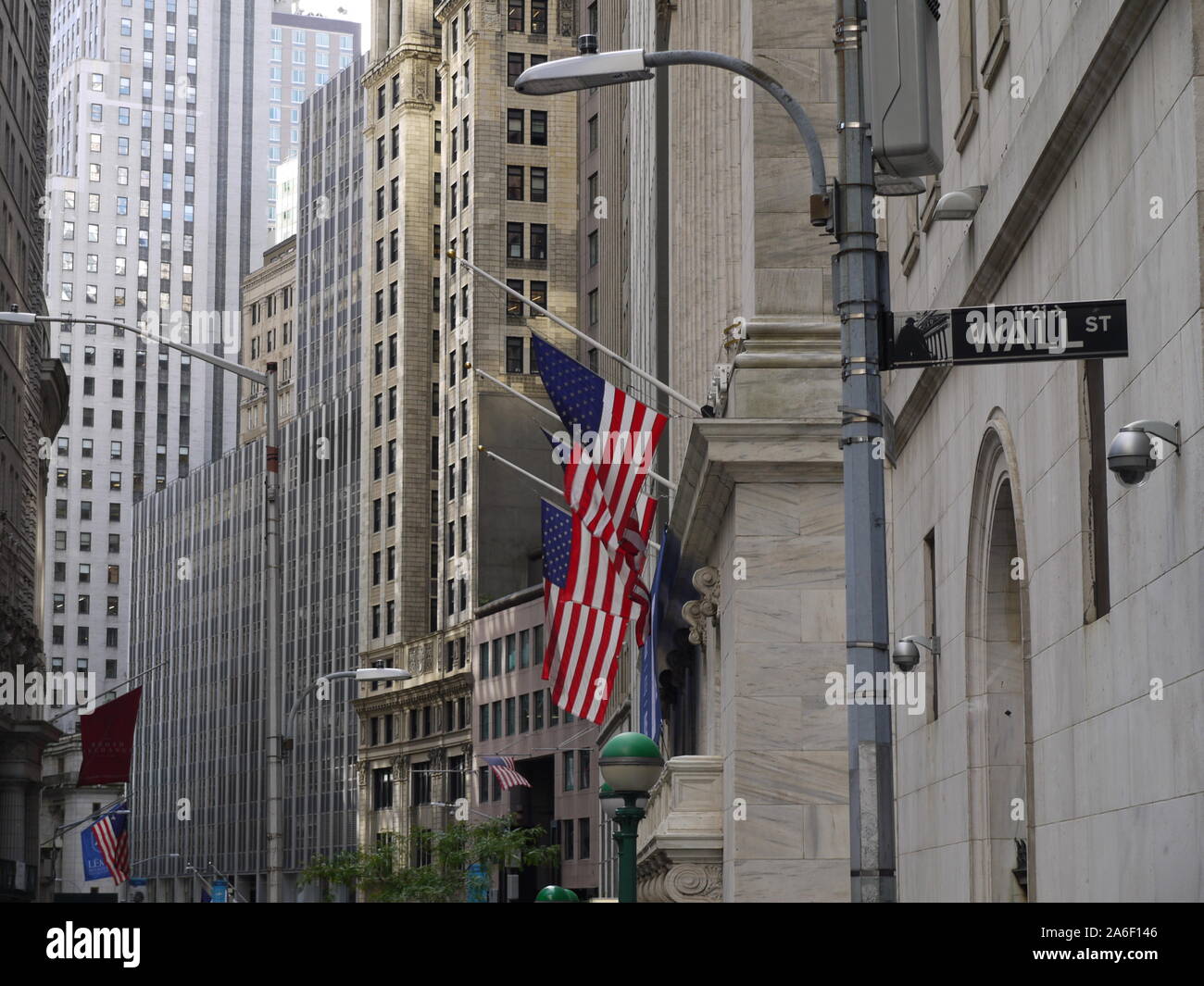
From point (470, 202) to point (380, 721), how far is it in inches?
1302

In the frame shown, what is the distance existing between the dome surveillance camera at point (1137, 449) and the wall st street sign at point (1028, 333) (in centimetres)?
51

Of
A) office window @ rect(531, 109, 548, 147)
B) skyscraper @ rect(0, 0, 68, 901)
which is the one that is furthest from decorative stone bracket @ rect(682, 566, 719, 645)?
office window @ rect(531, 109, 548, 147)

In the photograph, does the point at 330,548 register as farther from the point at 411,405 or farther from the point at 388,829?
the point at 388,829

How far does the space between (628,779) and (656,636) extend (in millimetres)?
17234

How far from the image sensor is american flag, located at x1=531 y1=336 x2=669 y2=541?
25.2 metres

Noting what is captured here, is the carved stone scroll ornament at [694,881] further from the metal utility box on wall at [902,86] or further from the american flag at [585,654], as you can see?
the metal utility box on wall at [902,86]

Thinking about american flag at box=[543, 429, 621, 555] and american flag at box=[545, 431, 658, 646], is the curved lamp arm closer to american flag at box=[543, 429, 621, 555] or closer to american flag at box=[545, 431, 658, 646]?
american flag at box=[543, 429, 621, 555]

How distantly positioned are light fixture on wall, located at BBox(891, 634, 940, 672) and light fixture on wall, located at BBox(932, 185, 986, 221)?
4170mm

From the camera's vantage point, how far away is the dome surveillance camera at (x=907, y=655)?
18.4m

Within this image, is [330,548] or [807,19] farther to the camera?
[330,548]

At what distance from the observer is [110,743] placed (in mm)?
38000

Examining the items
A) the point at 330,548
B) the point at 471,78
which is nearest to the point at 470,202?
the point at 471,78

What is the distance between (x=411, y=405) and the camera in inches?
4993
